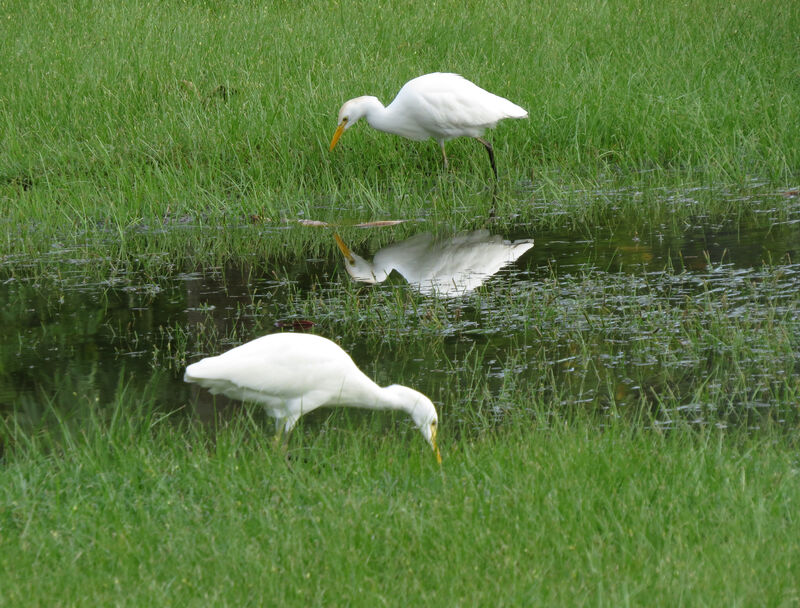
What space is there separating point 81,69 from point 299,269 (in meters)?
4.86

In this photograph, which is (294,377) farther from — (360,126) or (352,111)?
(360,126)

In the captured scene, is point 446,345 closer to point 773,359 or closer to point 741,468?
point 773,359

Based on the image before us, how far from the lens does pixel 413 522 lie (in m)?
3.37

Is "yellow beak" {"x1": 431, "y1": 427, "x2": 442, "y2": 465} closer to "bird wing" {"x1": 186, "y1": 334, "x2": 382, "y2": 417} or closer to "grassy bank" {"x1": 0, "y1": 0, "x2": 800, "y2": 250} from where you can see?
"bird wing" {"x1": 186, "y1": 334, "x2": 382, "y2": 417}

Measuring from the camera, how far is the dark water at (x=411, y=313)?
5.40m

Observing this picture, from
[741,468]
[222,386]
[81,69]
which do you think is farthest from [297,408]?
[81,69]

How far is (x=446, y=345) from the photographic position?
5785mm

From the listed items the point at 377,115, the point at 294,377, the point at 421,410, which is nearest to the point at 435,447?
the point at 421,410

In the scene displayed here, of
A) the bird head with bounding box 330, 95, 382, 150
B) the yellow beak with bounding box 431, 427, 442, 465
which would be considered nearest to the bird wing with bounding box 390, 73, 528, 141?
the bird head with bounding box 330, 95, 382, 150

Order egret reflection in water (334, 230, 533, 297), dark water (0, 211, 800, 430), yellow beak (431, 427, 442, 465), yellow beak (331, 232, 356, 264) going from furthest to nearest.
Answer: yellow beak (331, 232, 356, 264) < egret reflection in water (334, 230, 533, 297) < dark water (0, 211, 800, 430) < yellow beak (431, 427, 442, 465)

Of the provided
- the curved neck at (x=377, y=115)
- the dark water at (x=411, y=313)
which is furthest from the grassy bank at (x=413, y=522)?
the curved neck at (x=377, y=115)

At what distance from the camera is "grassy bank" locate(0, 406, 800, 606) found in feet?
10.0

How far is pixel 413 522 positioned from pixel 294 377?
1.26m

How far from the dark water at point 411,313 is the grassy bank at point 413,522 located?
0.87 meters
